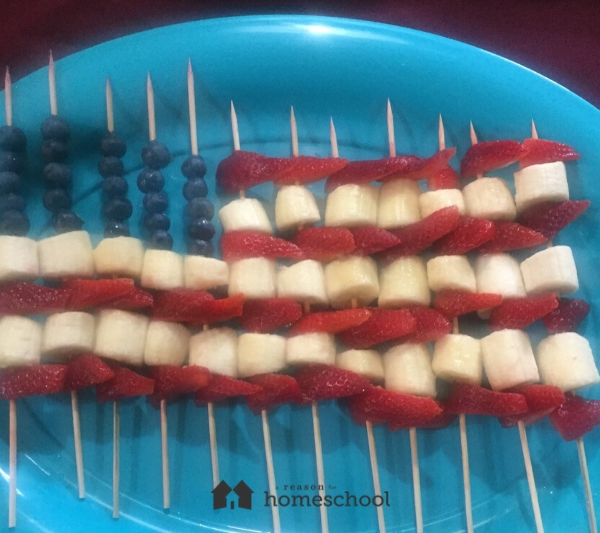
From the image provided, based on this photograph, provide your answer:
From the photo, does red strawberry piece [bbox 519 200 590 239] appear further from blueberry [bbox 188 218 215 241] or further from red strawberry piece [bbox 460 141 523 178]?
blueberry [bbox 188 218 215 241]

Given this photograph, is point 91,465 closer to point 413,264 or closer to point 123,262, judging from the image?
point 123,262

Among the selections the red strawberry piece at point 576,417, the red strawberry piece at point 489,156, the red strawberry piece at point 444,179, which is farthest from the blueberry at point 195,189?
the red strawberry piece at point 576,417

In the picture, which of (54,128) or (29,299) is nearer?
(29,299)

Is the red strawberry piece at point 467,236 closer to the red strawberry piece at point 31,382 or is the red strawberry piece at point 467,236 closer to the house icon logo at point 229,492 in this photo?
the house icon logo at point 229,492

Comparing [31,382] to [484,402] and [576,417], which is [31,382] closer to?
[484,402]

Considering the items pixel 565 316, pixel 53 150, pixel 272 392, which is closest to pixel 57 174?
pixel 53 150
